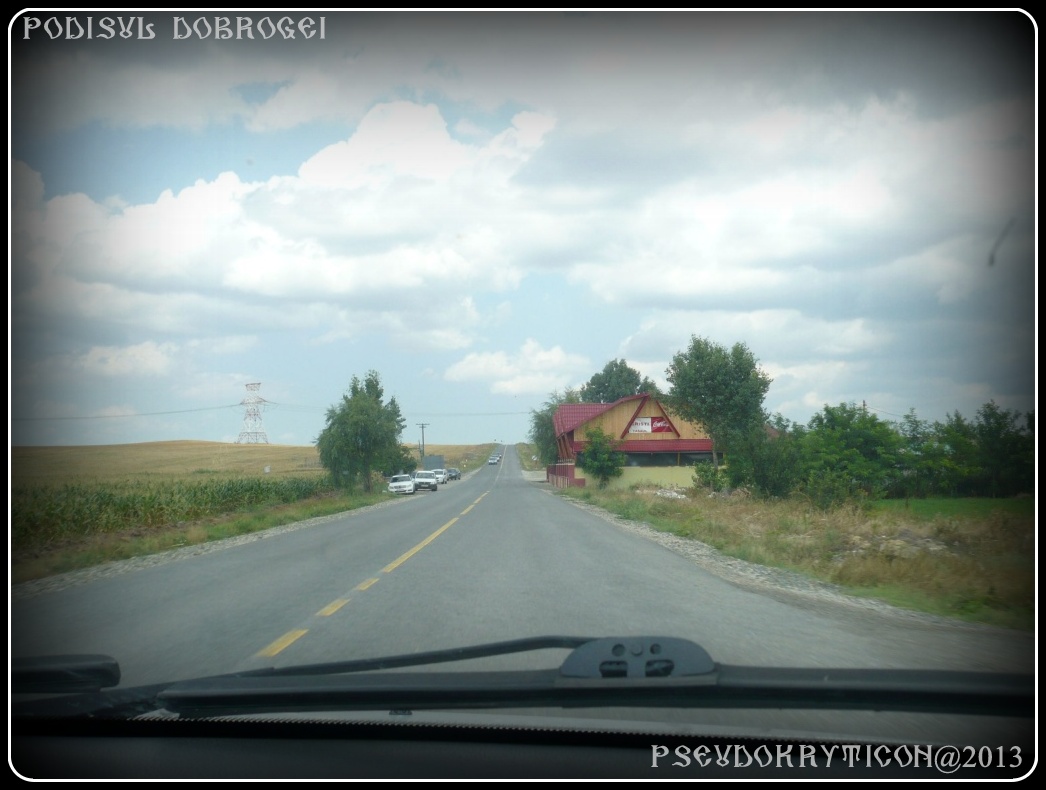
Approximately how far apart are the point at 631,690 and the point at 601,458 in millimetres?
51808

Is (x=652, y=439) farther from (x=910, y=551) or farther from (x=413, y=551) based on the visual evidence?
(x=910, y=551)

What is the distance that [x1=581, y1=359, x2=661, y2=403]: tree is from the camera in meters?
114

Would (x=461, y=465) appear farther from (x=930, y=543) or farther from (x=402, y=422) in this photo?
(x=930, y=543)

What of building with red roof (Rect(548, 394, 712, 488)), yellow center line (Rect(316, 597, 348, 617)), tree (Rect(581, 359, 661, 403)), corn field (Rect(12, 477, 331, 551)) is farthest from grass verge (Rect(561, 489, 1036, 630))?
tree (Rect(581, 359, 661, 403))

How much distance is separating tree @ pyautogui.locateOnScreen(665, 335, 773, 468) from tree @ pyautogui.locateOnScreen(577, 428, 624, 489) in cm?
633

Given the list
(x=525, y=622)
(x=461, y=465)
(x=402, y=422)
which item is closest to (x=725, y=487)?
(x=402, y=422)

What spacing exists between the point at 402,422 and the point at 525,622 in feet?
156

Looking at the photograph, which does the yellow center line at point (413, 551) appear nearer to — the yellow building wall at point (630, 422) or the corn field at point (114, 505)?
the corn field at point (114, 505)

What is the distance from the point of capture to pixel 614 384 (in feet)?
377

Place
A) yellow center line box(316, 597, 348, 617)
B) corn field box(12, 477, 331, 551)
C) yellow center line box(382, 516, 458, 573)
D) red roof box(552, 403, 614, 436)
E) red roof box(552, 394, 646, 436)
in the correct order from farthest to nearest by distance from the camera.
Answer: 1. red roof box(552, 403, 614, 436)
2. red roof box(552, 394, 646, 436)
3. corn field box(12, 477, 331, 551)
4. yellow center line box(382, 516, 458, 573)
5. yellow center line box(316, 597, 348, 617)

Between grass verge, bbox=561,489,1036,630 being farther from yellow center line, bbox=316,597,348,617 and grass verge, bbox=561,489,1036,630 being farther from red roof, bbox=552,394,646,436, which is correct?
red roof, bbox=552,394,646,436

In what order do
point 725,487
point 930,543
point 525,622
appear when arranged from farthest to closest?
point 725,487 → point 930,543 → point 525,622

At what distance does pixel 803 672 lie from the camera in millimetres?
3854

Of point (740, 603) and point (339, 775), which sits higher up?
point (339, 775)
